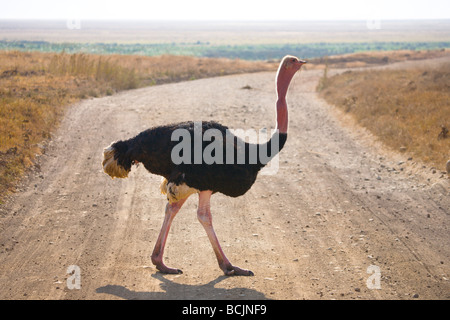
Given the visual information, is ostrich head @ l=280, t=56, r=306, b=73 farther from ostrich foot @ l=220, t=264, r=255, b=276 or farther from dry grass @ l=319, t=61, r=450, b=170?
dry grass @ l=319, t=61, r=450, b=170

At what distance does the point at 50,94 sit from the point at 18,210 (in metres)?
11.3

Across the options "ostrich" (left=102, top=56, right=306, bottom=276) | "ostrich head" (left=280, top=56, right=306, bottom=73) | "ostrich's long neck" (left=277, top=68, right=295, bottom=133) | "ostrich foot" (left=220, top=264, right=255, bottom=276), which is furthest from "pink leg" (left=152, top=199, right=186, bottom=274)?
"ostrich head" (left=280, top=56, right=306, bottom=73)

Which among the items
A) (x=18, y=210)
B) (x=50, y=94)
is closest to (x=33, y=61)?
(x=50, y=94)

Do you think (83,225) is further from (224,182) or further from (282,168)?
(282,168)

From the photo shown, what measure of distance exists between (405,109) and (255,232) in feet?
28.8

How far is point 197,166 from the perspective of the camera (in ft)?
19.5

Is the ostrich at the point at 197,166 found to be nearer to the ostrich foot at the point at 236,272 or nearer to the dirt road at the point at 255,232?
the ostrich foot at the point at 236,272

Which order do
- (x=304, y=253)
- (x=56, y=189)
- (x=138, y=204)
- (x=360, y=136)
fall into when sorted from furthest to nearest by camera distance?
(x=360, y=136)
(x=56, y=189)
(x=138, y=204)
(x=304, y=253)

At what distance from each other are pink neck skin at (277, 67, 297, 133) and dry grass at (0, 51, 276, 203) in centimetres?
481

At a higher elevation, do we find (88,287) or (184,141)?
(184,141)

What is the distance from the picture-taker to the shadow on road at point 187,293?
548cm

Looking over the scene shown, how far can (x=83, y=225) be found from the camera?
25.5ft

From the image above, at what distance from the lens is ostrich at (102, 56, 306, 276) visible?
5.98 meters
